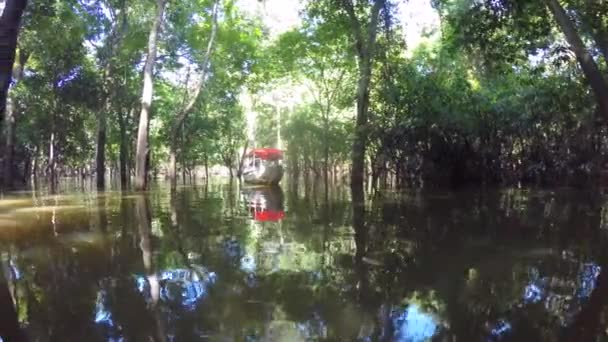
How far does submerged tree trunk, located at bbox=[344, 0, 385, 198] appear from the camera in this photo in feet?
60.4

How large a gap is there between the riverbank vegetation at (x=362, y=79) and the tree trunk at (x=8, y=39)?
8.98m

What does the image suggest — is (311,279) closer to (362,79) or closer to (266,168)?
(362,79)

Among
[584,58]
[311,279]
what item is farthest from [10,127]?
[311,279]

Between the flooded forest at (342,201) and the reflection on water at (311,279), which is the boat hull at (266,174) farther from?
the reflection on water at (311,279)

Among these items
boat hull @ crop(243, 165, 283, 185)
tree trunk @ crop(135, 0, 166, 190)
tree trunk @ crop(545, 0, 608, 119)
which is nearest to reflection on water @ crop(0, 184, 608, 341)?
tree trunk @ crop(545, 0, 608, 119)

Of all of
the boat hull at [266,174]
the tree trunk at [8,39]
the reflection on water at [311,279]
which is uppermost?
the tree trunk at [8,39]

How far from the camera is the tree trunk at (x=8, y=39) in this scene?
4711mm

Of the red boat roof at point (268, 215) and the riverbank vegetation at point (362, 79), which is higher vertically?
the riverbank vegetation at point (362, 79)

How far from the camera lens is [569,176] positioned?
1836 centimetres

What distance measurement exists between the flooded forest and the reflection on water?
1.2 inches

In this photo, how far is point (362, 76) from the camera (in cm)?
1891

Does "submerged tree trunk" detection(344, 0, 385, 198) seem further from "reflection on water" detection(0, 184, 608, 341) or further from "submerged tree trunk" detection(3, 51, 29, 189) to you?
"submerged tree trunk" detection(3, 51, 29, 189)

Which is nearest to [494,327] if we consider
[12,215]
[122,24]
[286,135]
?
[12,215]

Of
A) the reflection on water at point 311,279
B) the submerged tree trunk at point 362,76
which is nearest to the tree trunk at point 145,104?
the submerged tree trunk at point 362,76
